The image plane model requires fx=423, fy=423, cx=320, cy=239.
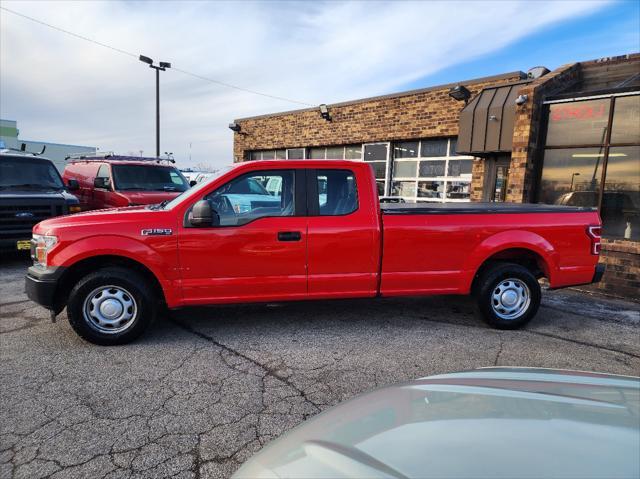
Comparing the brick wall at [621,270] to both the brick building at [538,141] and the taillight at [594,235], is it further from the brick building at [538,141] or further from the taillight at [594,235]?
the taillight at [594,235]

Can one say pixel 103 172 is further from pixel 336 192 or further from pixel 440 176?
pixel 440 176

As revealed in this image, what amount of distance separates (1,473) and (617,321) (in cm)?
634

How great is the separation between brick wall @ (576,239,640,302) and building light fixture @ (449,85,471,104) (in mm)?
4975

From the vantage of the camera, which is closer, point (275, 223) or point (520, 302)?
point (275, 223)

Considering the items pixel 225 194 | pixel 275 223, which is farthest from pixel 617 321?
pixel 225 194

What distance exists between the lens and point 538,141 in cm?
789

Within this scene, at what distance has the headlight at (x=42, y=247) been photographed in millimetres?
3934

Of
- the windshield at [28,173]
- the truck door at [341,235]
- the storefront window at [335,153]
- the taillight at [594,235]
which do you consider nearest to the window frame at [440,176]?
the storefront window at [335,153]

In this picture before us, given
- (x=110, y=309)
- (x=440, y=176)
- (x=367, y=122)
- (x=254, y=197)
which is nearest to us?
(x=110, y=309)

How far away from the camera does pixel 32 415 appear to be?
2855mm

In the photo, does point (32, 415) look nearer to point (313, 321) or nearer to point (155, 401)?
point (155, 401)

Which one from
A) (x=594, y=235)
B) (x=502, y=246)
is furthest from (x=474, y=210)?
(x=594, y=235)

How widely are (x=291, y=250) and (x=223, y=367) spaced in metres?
1.28

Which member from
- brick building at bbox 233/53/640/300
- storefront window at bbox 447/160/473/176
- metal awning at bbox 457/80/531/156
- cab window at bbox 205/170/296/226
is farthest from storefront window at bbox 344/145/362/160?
cab window at bbox 205/170/296/226
